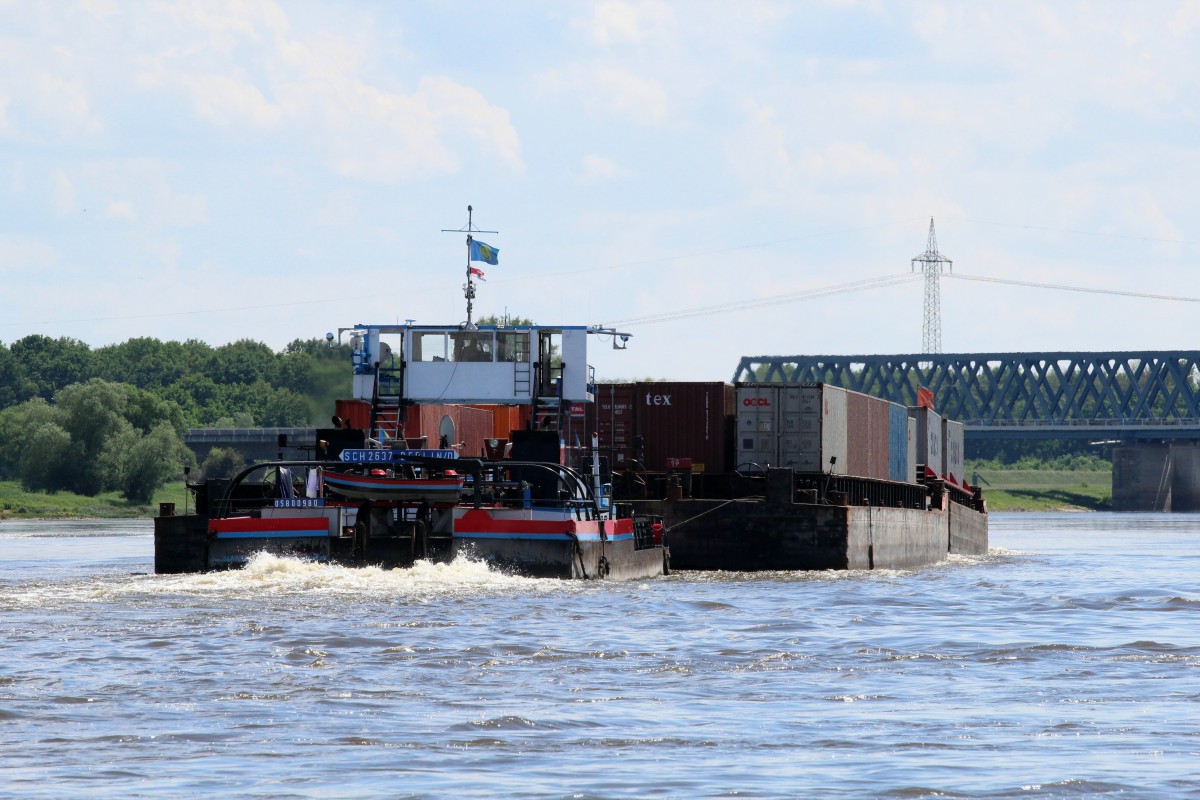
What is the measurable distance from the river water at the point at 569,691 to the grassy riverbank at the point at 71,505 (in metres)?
78.8

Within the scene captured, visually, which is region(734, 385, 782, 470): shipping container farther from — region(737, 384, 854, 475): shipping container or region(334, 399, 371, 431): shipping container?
region(334, 399, 371, 431): shipping container

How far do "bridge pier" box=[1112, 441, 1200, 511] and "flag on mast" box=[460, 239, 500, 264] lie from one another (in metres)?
128

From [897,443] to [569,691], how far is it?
4072 centimetres

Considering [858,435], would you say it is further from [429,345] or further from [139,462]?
[139,462]

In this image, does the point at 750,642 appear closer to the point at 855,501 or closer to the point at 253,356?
the point at 855,501

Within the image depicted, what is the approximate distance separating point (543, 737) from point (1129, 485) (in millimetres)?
154729

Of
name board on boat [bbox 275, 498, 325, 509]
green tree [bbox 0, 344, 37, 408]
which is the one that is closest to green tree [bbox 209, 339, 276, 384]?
green tree [bbox 0, 344, 37, 408]

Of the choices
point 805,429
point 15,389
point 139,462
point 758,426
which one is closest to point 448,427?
point 758,426

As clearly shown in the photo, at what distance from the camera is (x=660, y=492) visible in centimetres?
4519

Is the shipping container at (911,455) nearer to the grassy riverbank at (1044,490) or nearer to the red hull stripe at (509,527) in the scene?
the red hull stripe at (509,527)

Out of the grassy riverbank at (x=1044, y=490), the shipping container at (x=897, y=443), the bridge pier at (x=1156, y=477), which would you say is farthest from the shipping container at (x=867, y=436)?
the bridge pier at (x=1156, y=477)

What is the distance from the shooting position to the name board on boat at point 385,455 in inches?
1261

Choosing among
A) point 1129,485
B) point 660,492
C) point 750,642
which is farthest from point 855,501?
point 1129,485

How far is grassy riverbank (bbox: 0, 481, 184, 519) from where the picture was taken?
10869cm
